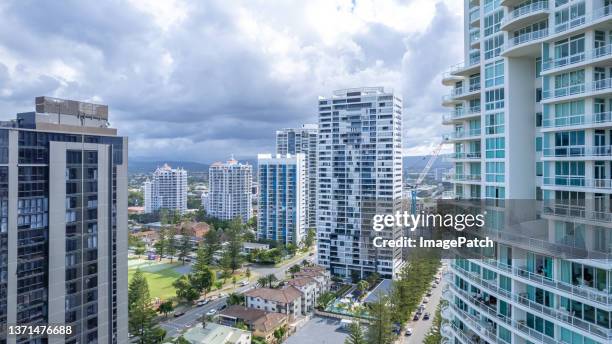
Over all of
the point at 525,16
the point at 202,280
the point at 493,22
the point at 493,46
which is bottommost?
the point at 202,280

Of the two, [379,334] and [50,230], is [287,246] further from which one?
[50,230]

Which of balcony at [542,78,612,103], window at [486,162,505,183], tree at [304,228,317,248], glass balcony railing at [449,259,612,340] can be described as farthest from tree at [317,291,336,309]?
balcony at [542,78,612,103]

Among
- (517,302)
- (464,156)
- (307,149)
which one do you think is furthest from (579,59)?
(307,149)

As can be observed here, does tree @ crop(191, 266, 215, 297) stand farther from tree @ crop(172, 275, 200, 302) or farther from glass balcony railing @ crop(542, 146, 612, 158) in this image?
glass balcony railing @ crop(542, 146, 612, 158)

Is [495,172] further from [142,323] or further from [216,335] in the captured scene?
[142,323]

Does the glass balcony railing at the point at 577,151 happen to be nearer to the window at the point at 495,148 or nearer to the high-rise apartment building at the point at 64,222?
the window at the point at 495,148

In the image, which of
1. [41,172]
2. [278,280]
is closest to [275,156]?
[278,280]
